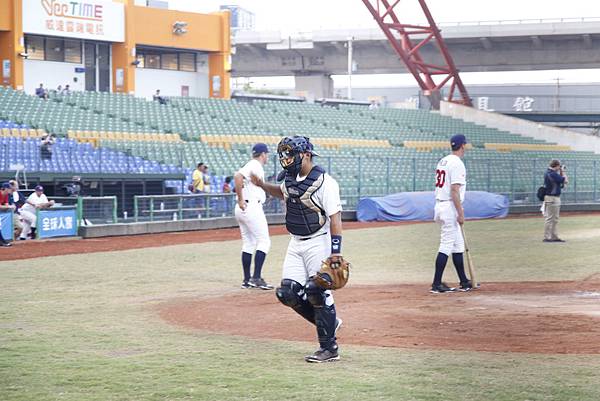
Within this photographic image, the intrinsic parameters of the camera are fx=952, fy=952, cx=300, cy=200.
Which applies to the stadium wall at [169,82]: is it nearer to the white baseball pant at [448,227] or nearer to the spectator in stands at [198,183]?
the spectator in stands at [198,183]

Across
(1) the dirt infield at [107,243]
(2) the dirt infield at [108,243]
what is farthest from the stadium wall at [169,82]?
(1) the dirt infield at [107,243]

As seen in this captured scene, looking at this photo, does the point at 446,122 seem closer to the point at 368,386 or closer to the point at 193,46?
the point at 193,46

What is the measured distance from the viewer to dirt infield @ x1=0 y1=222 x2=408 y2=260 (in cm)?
1984

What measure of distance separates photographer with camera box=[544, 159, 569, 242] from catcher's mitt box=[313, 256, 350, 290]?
13941mm

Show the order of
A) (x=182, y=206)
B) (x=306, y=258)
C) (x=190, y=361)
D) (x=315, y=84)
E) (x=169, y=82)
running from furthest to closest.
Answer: (x=315, y=84), (x=169, y=82), (x=182, y=206), (x=306, y=258), (x=190, y=361)

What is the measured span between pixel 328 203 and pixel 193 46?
40.7m

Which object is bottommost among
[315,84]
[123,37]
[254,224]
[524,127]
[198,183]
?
[254,224]

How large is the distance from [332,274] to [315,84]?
2306 inches

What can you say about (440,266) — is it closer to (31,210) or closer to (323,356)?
(323,356)

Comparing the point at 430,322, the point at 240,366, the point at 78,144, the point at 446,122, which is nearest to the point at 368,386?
the point at 240,366

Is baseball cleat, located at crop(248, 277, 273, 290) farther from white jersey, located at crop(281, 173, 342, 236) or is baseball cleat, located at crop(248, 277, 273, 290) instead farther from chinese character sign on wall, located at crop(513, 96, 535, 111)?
chinese character sign on wall, located at crop(513, 96, 535, 111)

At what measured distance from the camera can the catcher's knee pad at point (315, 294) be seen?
782 cm

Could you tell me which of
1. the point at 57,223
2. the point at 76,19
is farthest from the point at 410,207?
the point at 76,19

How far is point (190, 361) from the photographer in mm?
7719
